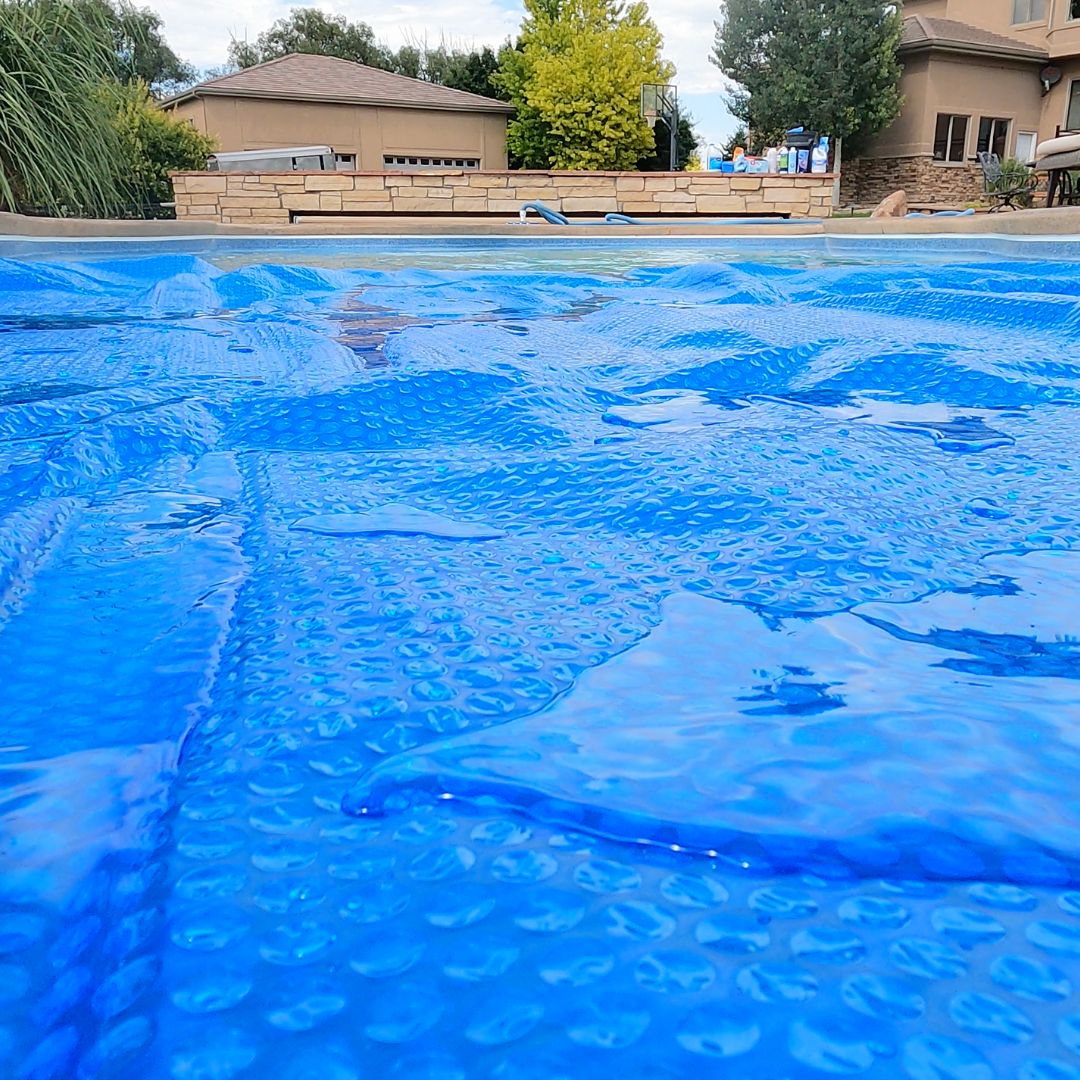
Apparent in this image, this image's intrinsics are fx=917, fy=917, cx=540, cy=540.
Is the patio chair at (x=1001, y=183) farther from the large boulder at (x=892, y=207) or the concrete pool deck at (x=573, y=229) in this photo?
the concrete pool deck at (x=573, y=229)

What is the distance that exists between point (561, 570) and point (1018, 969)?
37.2 inches

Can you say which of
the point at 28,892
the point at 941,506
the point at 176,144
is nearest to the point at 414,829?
the point at 28,892

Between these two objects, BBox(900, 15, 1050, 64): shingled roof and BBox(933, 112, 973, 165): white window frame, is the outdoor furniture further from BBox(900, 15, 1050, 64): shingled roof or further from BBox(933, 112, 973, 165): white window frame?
BBox(900, 15, 1050, 64): shingled roof

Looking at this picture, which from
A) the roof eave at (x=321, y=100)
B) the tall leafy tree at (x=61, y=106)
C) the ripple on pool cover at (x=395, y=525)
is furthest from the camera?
the roof eave at (x=321, y=100)

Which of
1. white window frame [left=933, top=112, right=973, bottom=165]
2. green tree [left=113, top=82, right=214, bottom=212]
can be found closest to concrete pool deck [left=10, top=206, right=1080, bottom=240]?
green tree [left=113, top=82, right=214, bottom=212]

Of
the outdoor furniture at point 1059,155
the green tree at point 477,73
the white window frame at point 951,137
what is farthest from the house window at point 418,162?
the outdoor furniture at point 1059,155

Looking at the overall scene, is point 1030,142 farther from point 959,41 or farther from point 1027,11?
point 959,41

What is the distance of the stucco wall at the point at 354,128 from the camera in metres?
21.4

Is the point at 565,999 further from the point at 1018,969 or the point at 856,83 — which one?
the point at 856,83

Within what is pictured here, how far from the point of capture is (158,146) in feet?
42.6

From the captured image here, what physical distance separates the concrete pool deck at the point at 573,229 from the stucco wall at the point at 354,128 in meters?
12.6

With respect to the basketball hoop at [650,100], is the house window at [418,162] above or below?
below

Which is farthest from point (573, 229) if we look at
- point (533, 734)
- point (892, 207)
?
point (533, 734)

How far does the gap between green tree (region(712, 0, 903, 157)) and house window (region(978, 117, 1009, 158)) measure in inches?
94.7
